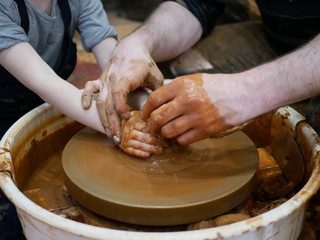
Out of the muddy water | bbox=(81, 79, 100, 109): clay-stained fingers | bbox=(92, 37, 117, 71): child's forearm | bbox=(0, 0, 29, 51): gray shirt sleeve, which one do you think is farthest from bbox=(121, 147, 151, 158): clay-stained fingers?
bbox=(92, 37, 117, 71): child's forearm

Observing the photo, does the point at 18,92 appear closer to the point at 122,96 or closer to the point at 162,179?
the point at 122,96

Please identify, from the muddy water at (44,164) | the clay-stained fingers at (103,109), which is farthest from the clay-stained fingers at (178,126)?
the muddy water at (44,164)

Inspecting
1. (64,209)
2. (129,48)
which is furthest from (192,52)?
(64,209)

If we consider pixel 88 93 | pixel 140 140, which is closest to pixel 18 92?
pixel 88 93

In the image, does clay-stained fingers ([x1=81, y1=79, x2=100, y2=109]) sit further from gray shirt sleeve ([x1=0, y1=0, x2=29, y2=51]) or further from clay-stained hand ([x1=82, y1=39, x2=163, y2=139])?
gray shirt sleeve ([x1=0, y1=0, x2=29, y2=51])

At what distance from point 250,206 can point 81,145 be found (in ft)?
1.96

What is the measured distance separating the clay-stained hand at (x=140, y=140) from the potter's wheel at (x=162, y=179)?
3 cm

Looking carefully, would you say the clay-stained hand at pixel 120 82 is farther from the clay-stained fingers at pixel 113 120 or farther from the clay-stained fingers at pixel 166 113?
the clay-stained fingers at pixel 166 113

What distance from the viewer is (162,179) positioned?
1.27 metres

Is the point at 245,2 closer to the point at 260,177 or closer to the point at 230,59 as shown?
the point at 230,59

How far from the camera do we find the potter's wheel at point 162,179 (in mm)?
1171

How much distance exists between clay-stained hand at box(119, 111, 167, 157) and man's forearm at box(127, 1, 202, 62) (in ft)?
2.06

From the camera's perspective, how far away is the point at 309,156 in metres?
1.41

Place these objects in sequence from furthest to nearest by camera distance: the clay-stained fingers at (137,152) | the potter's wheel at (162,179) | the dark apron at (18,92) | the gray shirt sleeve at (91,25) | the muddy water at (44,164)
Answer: the gray shirt sleeve at (91,25), the dark apron at (18,92), the muddy water at (44,164), the clay-stained fingers at (137,152), the potter's wheel at (162,179)
